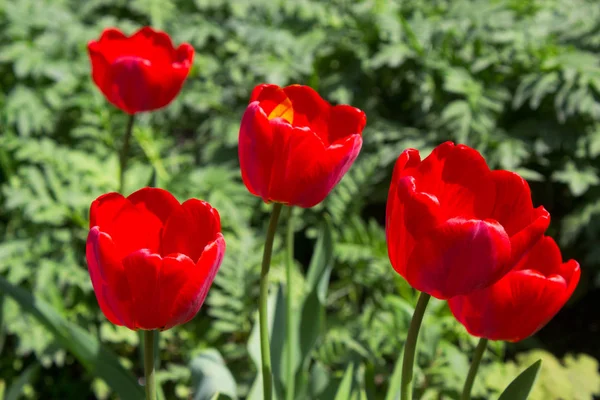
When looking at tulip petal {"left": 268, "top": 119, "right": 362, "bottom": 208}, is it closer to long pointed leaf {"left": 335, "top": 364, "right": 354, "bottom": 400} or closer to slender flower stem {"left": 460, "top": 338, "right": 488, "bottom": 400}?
slender flower stem {"left": 460, "top": 338, "right": 488, "bottom": 400}

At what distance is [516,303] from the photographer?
87 centimetres

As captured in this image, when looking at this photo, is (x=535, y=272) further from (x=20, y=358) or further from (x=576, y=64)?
(x=20, y=358)

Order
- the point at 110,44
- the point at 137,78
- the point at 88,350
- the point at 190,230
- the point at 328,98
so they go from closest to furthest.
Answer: the point at 190,230 → the point at 88,350 → the point at 137,78 → the point at 110,44 → the point at 328,98

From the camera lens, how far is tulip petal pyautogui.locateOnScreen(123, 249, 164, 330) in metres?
0.81

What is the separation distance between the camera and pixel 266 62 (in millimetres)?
2529

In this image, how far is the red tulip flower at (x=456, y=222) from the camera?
774 mm

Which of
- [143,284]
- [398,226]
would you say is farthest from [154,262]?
[398,226]

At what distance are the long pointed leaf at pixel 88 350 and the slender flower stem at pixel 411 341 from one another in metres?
0.47

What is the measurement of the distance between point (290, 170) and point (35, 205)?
4.41 ft

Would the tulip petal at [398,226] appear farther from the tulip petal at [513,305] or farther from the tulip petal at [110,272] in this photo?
the tulip petal at [110,272]

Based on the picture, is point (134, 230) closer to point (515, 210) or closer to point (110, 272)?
point (110, 272)

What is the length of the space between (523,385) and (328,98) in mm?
1763

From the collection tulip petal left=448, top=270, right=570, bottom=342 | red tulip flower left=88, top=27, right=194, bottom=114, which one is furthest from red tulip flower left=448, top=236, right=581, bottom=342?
red tulip flower left=88, top=27, right=194, bottom=114

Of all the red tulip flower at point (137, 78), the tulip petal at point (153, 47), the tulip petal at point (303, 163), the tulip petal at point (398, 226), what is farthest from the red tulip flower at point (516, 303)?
the tulip petal at point (153, 47)
